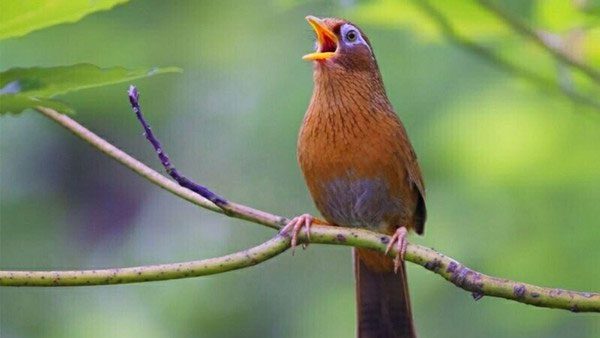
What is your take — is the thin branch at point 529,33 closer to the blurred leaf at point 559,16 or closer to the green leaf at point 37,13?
the blurred leaf at point 559,16

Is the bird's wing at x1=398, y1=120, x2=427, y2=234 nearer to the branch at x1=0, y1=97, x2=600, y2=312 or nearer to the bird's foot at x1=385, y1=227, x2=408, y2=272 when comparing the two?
the bird's foot at x1=385, y1=227, x2=408, y2=272

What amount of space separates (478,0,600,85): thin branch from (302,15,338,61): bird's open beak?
83 centimetres

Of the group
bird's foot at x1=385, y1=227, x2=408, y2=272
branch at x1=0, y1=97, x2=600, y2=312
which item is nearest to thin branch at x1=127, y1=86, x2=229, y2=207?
branch at x1=0, y1=97, x2=600, y2=312

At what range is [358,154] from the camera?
3516mm

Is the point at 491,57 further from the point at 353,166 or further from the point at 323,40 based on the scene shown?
the point at 323,40

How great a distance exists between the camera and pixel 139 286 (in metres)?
6.06

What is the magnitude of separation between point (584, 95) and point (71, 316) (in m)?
3.86

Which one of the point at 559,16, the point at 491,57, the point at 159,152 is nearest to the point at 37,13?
the point at 159,152

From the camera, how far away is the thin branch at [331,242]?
6.68 feet

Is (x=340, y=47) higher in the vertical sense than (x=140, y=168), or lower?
higher

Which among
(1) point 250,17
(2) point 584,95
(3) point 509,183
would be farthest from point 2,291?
(2) point 584,95

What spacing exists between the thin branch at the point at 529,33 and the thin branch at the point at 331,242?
27.2 inches

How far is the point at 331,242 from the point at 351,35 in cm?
152

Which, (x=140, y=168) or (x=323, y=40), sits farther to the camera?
(x=323, y=40)
